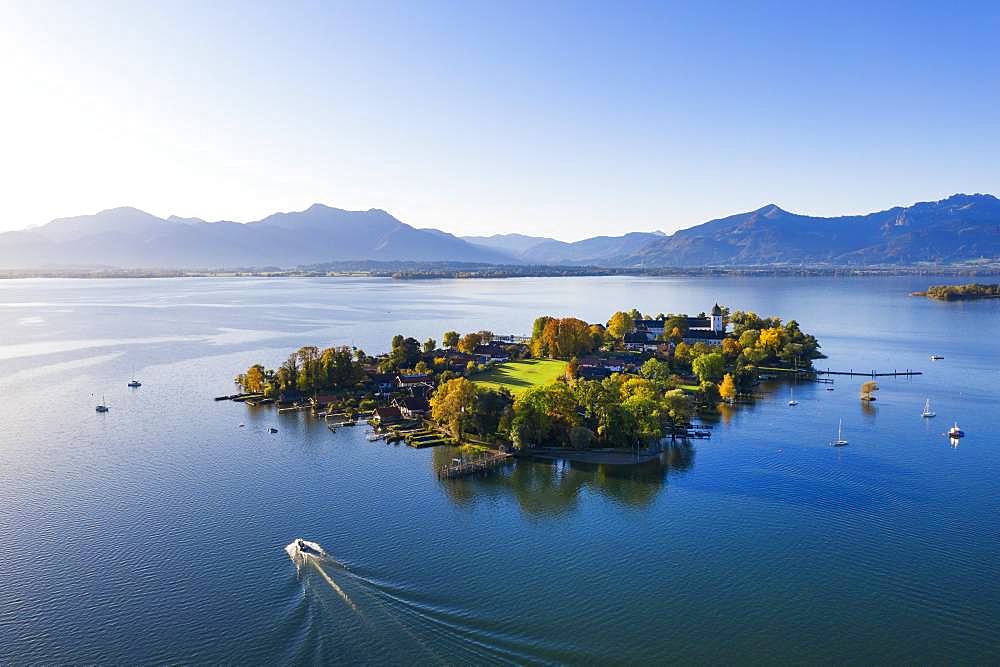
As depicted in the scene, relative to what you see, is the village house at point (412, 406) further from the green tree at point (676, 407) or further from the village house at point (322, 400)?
the green tree at point (676, 407)

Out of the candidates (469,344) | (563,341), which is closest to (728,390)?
(563,341)

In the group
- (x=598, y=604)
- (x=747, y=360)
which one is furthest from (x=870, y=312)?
(x=598, y=604)

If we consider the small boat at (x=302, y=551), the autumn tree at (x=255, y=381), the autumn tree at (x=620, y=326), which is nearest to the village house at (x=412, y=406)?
the autumn tree at (x=255, y=381)

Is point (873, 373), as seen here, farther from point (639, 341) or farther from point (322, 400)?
point (322, 400)

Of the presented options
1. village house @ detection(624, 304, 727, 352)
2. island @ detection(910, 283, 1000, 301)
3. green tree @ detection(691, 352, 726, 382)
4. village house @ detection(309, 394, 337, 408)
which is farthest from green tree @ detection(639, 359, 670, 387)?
island @ detection(910, 283, 1000, 301)

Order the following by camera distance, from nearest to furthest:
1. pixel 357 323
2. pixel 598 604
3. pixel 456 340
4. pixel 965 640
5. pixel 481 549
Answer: pixel 965 640, pixel 598 604, pixel 481 549, pixel 456 340, pixel 357 323

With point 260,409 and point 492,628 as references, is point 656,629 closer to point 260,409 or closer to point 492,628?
point 492,628
